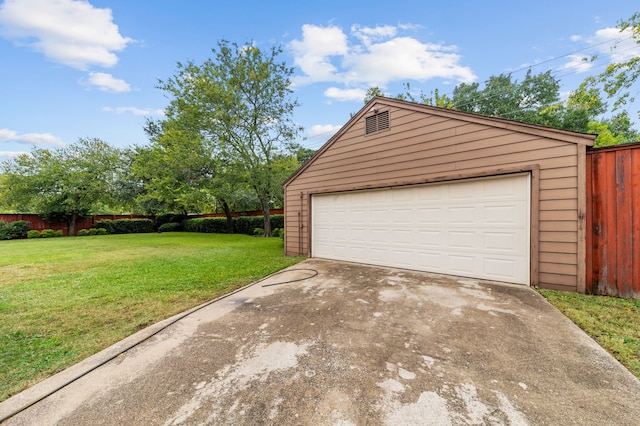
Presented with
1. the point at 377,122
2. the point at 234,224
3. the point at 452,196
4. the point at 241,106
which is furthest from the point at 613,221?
the point at 234,224

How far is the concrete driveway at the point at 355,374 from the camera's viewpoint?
1.44 m

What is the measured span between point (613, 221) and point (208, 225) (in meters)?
18.6

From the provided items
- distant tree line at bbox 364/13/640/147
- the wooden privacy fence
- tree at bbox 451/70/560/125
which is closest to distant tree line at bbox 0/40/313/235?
distant tree line at bbox 364/13/640/147

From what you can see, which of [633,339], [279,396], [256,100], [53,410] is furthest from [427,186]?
[256,100]

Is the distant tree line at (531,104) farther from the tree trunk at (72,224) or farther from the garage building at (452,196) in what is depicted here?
the tree trunk at (72,224)

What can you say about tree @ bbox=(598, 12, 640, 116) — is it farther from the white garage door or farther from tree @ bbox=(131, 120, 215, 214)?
tree @ bbox=(131, 120, 215, 214)

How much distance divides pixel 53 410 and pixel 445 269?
5.03 m

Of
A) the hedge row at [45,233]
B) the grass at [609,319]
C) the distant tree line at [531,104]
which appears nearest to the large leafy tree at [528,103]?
the distant tree line at [531,104]

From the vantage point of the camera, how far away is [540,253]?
380 centimetres

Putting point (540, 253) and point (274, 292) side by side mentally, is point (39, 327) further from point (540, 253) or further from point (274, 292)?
point (540, 253)

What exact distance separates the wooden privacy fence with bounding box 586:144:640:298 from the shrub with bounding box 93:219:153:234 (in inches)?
867

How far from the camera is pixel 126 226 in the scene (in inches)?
684

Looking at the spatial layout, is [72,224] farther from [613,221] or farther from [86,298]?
[613,221]

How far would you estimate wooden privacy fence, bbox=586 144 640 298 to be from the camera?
3.33m
